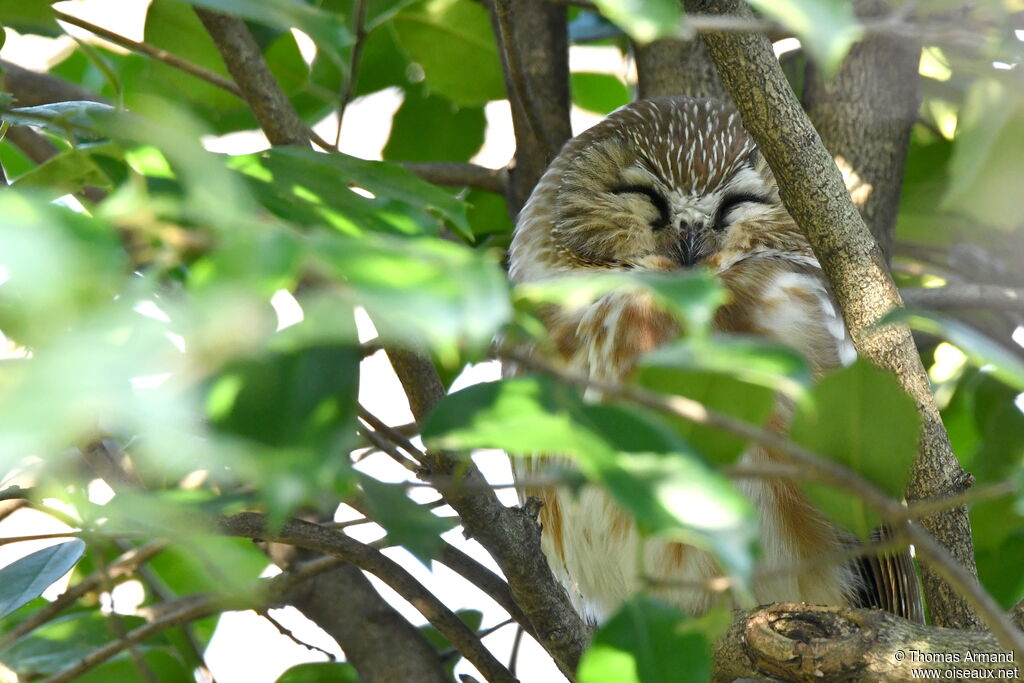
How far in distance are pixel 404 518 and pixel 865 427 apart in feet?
1.52

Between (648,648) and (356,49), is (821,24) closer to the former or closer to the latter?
(648,648)

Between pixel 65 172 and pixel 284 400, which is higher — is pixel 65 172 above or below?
above

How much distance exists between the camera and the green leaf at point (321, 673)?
191 centimetres

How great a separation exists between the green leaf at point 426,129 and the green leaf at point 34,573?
99cm

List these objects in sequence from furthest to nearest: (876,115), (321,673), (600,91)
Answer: (600,91) < (876,115) < (321,673)

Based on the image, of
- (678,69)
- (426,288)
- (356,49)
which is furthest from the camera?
(678,69)

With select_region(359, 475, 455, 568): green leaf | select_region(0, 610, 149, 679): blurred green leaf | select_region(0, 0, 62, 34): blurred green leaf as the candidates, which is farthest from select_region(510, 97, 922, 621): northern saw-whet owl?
select_region(359, 475, 455, 568): green leaf

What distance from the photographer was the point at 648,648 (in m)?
0.81

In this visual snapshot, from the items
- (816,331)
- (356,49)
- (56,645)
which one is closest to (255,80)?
(356,49)

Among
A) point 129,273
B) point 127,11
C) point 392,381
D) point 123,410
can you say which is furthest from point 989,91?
point 127,11

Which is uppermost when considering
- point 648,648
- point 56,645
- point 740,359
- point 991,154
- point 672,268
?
point 672,268

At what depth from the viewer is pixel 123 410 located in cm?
53

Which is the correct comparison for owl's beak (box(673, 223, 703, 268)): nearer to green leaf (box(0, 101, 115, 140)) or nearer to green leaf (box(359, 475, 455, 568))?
green leaf (box(0, 101, 115, 140))

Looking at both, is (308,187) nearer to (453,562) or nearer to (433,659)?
(453,562)
